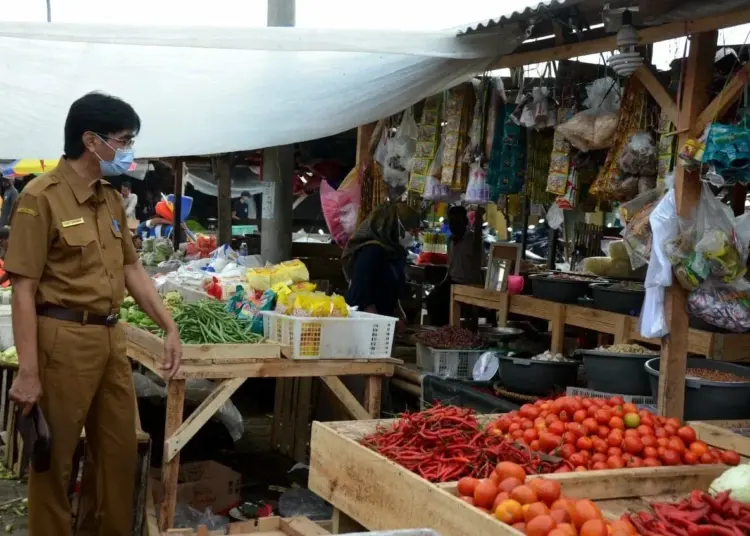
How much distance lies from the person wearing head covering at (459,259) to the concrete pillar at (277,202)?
1.86 meters

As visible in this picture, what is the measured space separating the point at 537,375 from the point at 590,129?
1.50 m

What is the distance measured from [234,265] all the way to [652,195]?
411 centimetres

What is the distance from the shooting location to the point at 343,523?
157 inches

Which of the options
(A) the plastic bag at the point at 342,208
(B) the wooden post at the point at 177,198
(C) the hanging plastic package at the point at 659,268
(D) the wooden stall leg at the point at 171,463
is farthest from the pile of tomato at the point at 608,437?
(B) the wooden post at the point at 177,198

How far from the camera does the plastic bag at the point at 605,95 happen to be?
530 centimetres

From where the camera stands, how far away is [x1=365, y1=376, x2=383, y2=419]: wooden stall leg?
18.6ft

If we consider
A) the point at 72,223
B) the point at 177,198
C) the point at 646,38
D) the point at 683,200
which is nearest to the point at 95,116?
the point at 72,223

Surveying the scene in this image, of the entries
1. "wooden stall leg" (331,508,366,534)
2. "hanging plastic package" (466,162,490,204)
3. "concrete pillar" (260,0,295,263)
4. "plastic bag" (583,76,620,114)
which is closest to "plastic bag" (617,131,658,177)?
"plastic bag" (583,76,620,114)

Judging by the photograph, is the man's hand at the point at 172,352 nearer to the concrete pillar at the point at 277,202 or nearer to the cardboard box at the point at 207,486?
the cardboard box at the point at 207,486

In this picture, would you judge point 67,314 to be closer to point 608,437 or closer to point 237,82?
point 608,437

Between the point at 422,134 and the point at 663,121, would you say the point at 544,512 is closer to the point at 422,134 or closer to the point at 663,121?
the point at 663,121

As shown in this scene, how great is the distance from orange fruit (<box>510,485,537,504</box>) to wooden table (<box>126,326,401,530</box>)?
2450 millimetres

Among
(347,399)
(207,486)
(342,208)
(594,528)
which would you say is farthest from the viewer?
(342,208)

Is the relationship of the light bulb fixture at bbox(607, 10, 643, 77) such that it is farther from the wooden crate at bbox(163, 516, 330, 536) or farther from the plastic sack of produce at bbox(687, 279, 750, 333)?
the wooden crate at bbox(163, 516, 330, 536)
